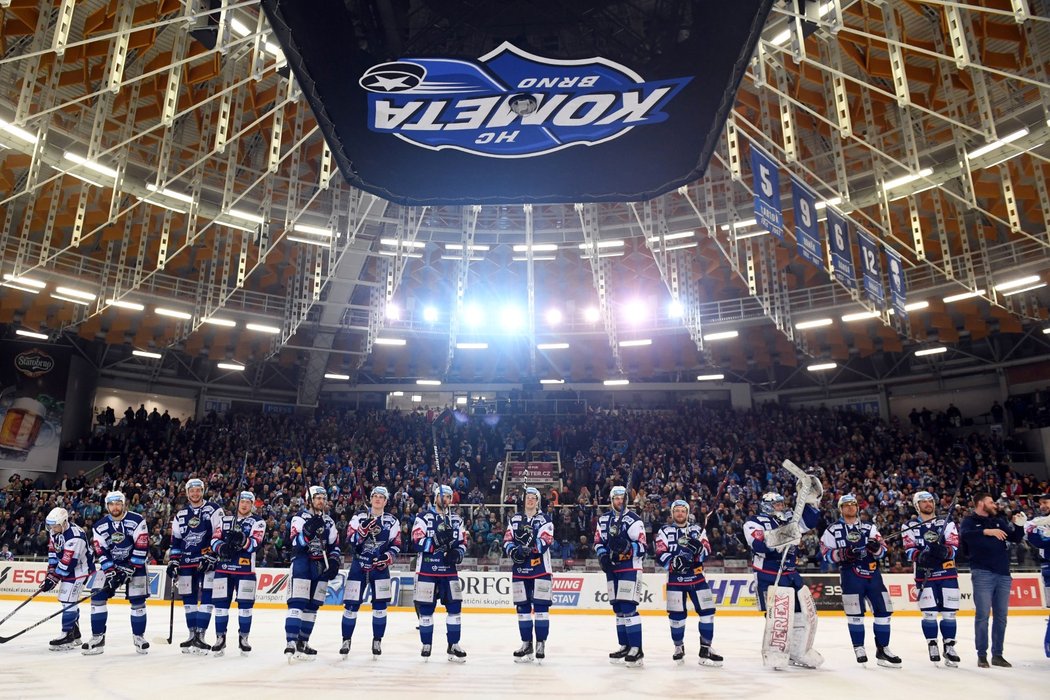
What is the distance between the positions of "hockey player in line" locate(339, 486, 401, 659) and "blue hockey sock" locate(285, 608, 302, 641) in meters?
0.55

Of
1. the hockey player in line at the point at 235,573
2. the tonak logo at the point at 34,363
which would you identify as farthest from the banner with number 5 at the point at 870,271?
the tonak logo at the point at 34,363

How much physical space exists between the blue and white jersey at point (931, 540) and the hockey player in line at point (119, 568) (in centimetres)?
1007

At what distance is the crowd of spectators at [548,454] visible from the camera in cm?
1908

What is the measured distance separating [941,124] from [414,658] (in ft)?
64.4

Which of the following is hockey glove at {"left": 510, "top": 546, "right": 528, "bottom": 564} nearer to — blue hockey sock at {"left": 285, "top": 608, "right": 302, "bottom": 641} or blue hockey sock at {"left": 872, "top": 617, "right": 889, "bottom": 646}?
blue hockey sock at {"left": 285, "top": 608, "right": 302, "bottom": 641}

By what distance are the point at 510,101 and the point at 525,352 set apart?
3029 centimetres

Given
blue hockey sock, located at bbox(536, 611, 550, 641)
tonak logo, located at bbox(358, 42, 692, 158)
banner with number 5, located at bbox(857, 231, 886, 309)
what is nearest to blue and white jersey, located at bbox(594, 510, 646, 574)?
blue hockey sock, located at bbox(536, 611, 550, 641)

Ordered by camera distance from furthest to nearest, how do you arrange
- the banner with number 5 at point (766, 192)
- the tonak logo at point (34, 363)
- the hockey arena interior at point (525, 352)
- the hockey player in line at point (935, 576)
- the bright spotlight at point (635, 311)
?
the bright spotlight at point (635, 311)
the tonak logo at point (34, 363)
the banner with number 5 at point (766, 192)
the hockey player in line at point (935, 576)
the hockey arena interior at point (525, 352)

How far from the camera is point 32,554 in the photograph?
18.1 meters

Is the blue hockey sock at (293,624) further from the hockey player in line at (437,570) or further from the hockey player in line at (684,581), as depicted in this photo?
the hockey player in line at (684,581)

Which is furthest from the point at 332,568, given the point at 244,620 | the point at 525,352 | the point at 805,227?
the point at 525,352

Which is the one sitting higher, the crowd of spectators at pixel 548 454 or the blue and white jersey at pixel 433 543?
the crowd of spectators at pixel 548 454

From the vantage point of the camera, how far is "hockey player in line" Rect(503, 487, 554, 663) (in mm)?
8562

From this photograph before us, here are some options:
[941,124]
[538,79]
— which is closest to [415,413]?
[941,124]
